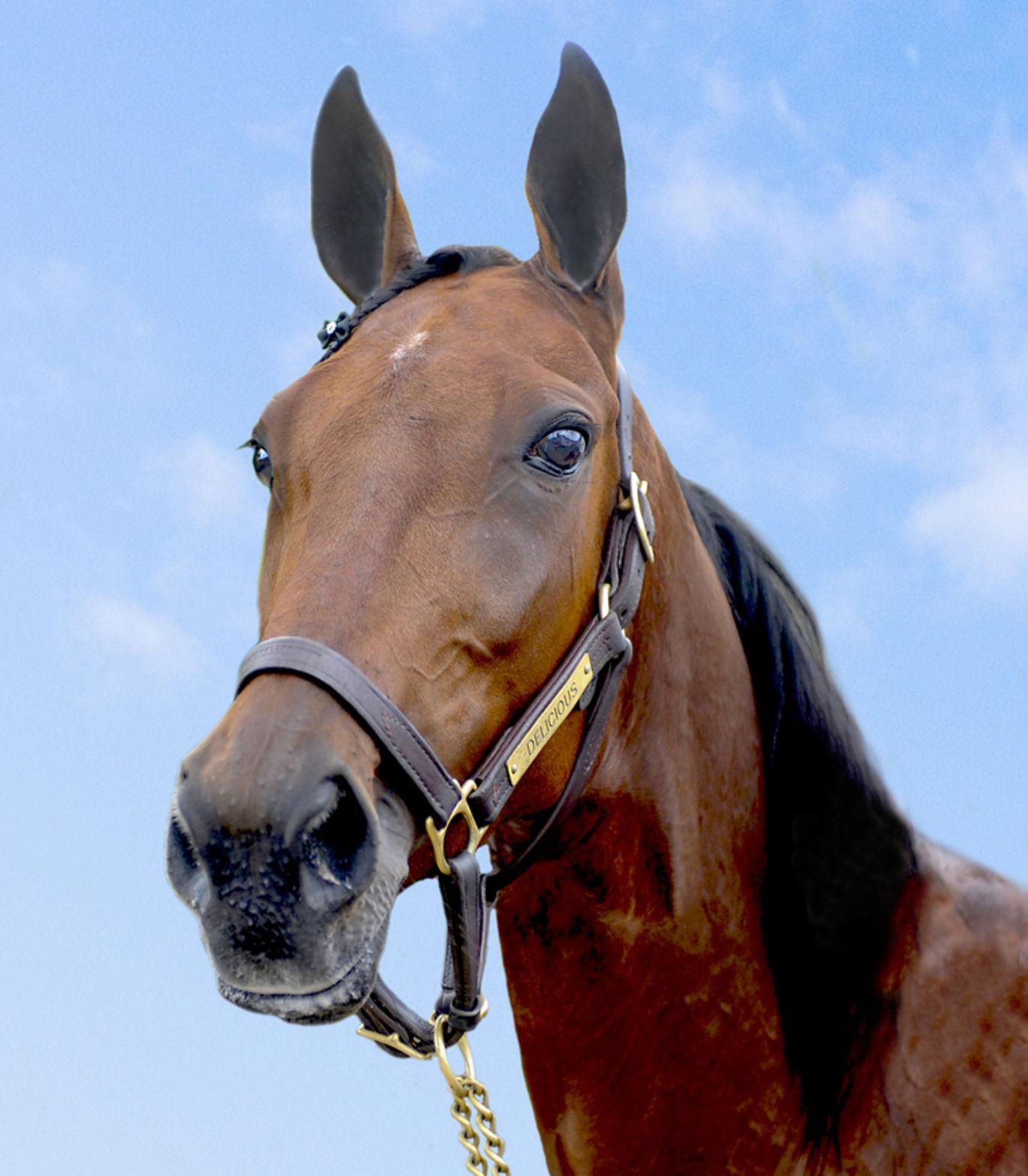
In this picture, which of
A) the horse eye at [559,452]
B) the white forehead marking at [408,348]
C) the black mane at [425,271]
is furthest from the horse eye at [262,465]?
the horse eye at [559,452]

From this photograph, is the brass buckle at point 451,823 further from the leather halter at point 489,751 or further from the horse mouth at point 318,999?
the horse mouth at point 318,999

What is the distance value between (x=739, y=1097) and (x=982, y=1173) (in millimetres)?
839

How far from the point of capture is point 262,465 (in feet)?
13.6

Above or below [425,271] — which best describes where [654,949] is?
below

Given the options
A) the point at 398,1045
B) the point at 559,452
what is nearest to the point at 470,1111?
the point at 398,1045

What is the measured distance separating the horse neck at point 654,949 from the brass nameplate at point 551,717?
32cm

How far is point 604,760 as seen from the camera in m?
4.02

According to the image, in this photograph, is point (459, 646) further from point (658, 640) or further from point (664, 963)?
point (664, 963)

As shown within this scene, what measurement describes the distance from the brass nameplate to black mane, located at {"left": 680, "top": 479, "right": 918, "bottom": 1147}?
1046 mm

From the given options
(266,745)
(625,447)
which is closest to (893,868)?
(625,447)

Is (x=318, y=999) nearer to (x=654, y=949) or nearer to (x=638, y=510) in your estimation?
(x=654, y=949)

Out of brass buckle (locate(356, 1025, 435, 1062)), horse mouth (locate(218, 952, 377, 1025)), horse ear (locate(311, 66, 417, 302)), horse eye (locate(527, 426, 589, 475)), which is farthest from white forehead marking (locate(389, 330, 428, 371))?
brass buckle (locate(356, 1025, 435, 1062))

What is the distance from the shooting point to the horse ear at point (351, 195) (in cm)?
491

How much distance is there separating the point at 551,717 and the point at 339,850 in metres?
0.87
